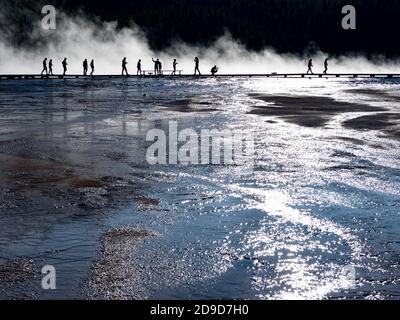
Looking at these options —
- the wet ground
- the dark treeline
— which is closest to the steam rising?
the dark treeline

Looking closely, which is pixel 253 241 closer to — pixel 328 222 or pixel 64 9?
pixel 328 222

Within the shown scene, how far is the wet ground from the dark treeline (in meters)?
78.4

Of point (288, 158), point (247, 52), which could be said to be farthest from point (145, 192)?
point (247, 52)

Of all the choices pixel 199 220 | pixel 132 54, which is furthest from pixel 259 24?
pixel 199 220

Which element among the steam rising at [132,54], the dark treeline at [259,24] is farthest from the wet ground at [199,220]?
the dark treeline at [259,24]

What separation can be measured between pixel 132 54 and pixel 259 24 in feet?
83.3

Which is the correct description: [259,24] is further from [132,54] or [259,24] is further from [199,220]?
[199,220]

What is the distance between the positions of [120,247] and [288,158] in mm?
6268

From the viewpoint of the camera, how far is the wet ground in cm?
545

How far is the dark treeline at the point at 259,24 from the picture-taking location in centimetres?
9175

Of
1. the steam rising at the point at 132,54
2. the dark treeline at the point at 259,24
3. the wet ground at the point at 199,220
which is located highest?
the dark treeline at the point at 259,24

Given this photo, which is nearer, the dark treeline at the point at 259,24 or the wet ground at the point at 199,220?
the wet ground at the point at 199,220

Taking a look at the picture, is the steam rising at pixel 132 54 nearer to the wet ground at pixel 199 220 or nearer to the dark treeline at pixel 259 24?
the dark treeline at pixel 259 24

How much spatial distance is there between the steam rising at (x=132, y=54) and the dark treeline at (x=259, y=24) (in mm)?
1652
